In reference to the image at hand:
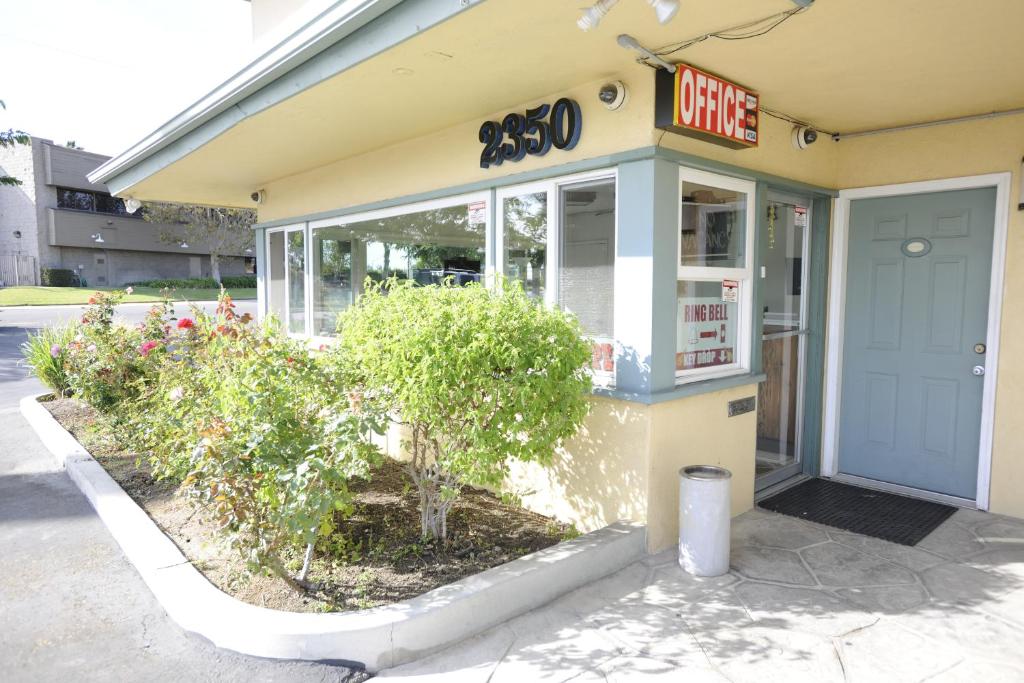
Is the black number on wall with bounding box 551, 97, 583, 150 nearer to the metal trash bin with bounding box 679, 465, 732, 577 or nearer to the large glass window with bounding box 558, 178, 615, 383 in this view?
the large glass window with bounding box 558, 178, 615, 383

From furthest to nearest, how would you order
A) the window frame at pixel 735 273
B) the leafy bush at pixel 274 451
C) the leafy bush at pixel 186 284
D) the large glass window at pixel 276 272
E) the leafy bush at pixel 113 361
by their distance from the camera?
the leafy bush at pixel 186 284 → the large glass window at pixel 276 272 → the leafy bush at pixel 113 361 → the window frame at pixel 735 273 → the leafy bush at pixel 274 451

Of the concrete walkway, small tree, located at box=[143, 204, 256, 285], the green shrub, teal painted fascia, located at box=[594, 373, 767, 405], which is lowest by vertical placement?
the concrete walkway

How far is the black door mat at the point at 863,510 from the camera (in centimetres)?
423

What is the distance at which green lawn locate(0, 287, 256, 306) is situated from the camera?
25608 millimetres

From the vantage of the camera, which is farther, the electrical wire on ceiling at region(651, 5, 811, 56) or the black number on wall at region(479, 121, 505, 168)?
the black number on wall at region(479, 121, 505, 168)

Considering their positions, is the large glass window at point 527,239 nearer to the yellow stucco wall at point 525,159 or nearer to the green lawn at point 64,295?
the yellow stucco wall at point 525,159

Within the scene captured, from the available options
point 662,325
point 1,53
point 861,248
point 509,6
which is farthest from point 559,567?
A: point 1,53

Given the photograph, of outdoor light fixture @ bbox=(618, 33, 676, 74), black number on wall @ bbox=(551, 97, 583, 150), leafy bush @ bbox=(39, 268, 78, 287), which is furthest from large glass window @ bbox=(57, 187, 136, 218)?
outdoor light fixture @ bbox=(618, 33, 676, 74)

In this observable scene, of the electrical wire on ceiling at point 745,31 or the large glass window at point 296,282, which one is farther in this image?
the large glass window at point 296,282

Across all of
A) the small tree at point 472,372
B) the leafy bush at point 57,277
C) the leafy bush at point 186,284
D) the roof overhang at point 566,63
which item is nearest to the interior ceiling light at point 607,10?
the roof overhang at point 566,63

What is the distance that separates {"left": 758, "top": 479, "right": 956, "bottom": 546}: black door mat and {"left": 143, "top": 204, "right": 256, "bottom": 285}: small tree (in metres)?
31.4

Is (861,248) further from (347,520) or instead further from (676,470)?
(347,520)

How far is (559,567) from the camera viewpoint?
11.0 ft

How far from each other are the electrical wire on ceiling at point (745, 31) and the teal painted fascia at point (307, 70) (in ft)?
3.85
